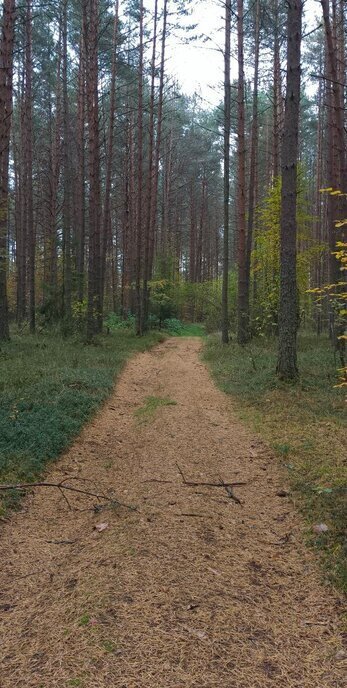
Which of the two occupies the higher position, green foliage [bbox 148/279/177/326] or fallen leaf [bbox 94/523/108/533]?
green foliage [bbox 148/279/177/326]

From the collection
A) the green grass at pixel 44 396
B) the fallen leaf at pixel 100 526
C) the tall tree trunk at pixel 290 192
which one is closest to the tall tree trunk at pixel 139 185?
the green grass at pixel 44 396

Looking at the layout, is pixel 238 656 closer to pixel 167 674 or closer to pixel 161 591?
pixel 167 674

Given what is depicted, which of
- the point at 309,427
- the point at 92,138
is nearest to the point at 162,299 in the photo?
the point at 92,138

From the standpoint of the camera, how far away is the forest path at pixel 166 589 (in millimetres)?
2289

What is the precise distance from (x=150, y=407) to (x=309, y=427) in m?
2.93

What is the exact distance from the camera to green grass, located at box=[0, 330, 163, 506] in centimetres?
515

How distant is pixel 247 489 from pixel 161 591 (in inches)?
75.9

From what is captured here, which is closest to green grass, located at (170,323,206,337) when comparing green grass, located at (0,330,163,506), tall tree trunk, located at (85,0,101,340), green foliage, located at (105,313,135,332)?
green foliage, located at (105,313,135,332)

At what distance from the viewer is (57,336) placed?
15.8 meters

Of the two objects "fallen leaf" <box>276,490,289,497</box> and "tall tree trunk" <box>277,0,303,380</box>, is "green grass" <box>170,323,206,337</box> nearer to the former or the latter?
"tall tree trunk" <box>277,0,303,380</box>

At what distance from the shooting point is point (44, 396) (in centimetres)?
736

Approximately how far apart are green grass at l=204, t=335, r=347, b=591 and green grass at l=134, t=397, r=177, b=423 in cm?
138

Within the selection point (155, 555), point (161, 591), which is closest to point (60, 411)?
point (155, 555)

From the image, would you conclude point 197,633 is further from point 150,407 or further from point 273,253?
point 273,253
